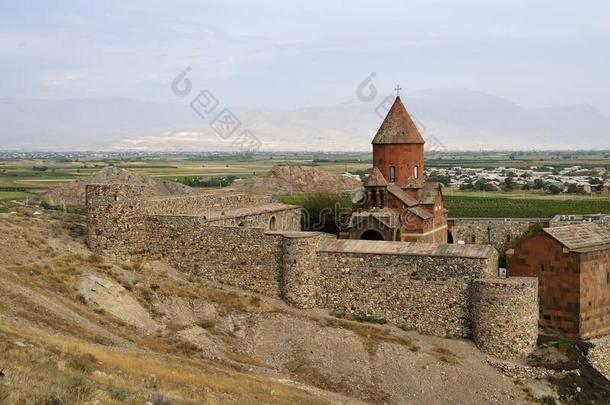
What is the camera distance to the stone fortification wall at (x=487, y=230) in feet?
110

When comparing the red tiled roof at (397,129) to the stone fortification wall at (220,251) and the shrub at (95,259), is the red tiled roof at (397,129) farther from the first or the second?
the shrub at (95,259)

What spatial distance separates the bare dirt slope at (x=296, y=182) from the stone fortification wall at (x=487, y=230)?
83.4 feet

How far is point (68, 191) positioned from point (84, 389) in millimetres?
39655

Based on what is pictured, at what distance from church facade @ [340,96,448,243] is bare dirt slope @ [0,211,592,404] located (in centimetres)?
700

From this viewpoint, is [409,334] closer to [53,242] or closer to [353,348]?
[353,348]

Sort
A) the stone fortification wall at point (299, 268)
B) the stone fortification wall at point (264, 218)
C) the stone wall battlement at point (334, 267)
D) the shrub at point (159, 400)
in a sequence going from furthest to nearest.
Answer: the stone fortification wall at point (264, 218)
the stone fortification wall at point (299, 268)
the stone wall battlement at point (334, 267)
the shrub at point (159, 400)

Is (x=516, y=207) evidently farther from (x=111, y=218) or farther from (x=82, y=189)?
(x=111, y=218)

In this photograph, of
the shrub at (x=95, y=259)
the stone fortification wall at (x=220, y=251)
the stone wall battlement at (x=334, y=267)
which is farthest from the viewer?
the stone fortification wall at (x=220, y=251)

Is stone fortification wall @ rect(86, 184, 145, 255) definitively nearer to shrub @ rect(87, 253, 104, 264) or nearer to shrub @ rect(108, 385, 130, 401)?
shrub @ rect(87, 253, 104, 264)

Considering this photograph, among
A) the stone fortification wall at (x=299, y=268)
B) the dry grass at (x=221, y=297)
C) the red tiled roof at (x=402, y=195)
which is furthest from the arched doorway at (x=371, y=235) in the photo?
the dry grass at (x=221, y=297)

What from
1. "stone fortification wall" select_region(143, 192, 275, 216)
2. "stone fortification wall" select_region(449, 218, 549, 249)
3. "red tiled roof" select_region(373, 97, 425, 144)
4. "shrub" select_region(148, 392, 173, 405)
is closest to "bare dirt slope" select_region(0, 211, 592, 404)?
"shrub" select_region(148, 392, 173, 405)

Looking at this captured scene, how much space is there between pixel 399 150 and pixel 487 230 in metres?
8.35

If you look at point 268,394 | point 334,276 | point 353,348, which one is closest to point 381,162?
point 334,276

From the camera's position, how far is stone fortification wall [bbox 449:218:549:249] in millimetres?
33438
